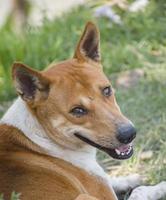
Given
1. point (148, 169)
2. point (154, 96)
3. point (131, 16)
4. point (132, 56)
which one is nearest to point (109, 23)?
point (131, 16)

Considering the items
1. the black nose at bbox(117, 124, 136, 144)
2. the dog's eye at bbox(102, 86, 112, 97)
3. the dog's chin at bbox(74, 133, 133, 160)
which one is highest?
the dog's eye at bbox(102, 86, 112, 97)

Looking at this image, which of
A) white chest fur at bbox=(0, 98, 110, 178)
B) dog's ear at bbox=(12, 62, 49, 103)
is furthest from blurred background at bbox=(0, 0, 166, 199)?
dog's ear at bbox=(12, 62, 49, 103)

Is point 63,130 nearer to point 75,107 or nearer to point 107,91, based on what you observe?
point 75,107

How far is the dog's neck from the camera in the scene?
18.6 feet

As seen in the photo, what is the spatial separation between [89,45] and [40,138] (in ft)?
2.90

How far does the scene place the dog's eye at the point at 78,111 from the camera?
5535mm

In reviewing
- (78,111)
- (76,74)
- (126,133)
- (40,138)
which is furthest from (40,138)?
(126,133)

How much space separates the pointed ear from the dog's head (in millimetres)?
247

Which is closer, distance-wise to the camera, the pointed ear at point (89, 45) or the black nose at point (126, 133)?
the black nose at point (126, 133)

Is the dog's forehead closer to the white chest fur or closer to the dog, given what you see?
the dog

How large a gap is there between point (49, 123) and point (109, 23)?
500 cm

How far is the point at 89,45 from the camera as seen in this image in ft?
19.8

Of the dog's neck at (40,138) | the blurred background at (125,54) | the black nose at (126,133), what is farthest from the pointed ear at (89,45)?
the blurred background at (125,54)

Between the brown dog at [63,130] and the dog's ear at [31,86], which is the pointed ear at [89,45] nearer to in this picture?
the brown dog at [63,130]
